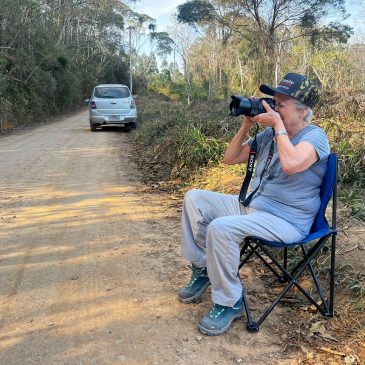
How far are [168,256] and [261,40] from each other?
20.3 meters

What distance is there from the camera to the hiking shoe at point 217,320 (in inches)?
104

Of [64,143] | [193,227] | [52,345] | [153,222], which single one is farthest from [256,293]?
[64,143]

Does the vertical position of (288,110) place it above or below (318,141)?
above

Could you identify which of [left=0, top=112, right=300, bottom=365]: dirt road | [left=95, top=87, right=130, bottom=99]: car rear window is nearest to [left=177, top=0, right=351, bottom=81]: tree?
[left=95, top=87, right=130, bottom=99]: car rear window

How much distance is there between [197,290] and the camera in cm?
302

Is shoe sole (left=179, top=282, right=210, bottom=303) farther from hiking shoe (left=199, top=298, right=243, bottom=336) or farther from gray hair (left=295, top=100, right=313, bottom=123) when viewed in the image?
gray hair (left=295, top=100, right=313, bottom=123)

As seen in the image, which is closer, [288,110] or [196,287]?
[288,110]

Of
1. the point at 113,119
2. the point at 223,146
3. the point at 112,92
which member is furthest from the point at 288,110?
the point at 112,92

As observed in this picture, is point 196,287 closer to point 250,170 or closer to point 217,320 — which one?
point 217,320

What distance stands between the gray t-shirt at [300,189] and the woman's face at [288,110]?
0.08 meters

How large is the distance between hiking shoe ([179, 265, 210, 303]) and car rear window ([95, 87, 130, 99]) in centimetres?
1151

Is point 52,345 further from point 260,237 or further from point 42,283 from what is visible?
point 260,237

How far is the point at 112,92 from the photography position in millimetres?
14000

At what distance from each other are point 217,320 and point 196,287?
16.5 inches
